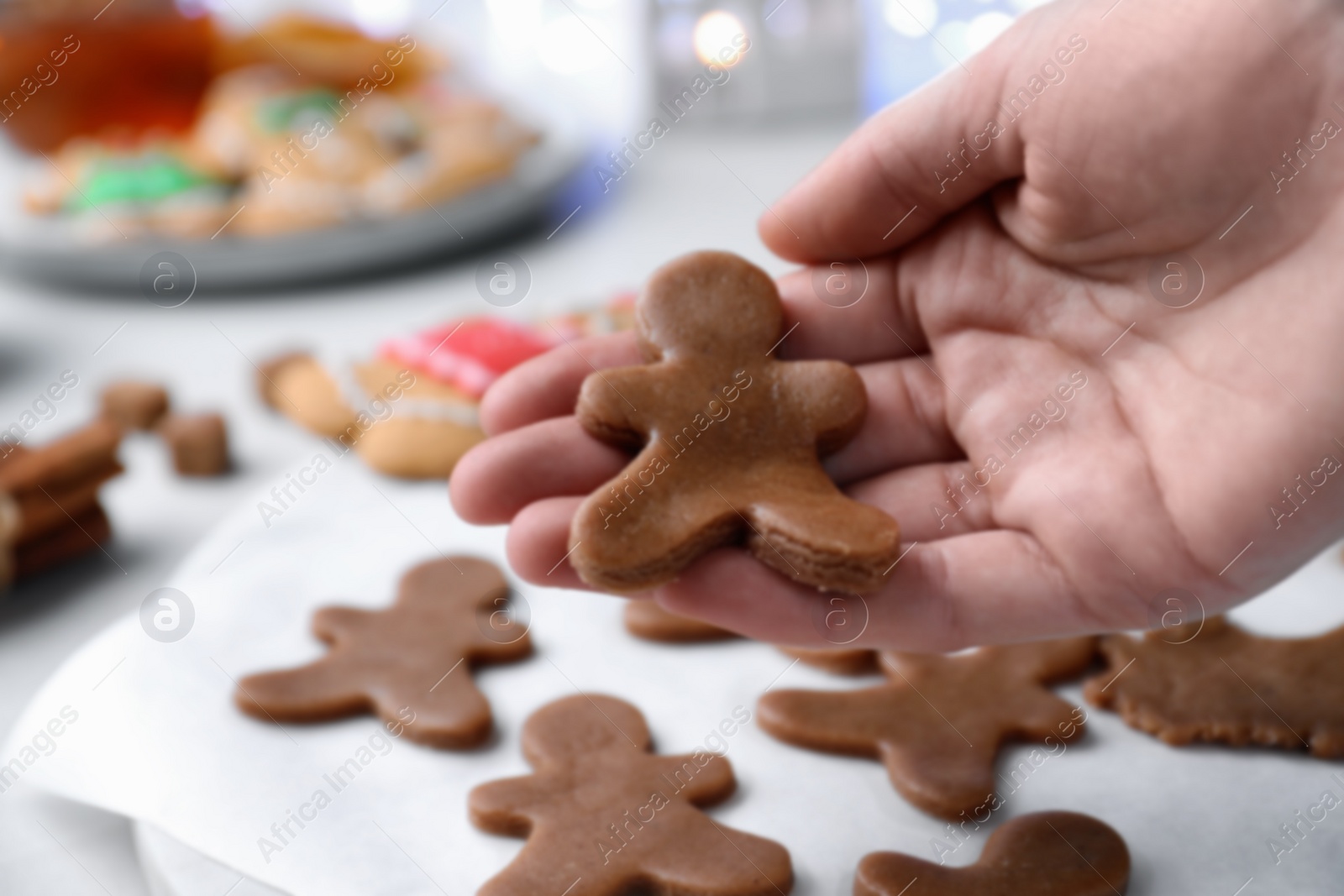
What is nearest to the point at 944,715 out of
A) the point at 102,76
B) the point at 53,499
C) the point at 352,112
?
the point at 53,499

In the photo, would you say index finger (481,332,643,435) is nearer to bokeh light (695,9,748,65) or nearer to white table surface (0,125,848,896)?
white table surface (0,125,848,896)

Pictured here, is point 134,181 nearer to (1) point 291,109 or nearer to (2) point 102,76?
(1) point 291,109

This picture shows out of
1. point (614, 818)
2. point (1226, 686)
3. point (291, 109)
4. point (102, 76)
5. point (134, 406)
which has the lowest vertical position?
point (1226, 686)

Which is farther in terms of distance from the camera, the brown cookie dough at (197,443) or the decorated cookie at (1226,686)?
the brown cookie dough at (197,443)

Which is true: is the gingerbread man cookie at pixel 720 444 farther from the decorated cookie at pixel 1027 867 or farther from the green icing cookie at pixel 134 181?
the green icing cookie at pixel 134 181

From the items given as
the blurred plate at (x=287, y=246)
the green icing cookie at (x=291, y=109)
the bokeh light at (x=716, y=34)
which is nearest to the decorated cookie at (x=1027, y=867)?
the blurred plate at (x=287, y=246)

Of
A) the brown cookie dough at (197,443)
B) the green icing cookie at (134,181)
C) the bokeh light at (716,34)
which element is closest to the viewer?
the brown cookie dough at (197,443)
